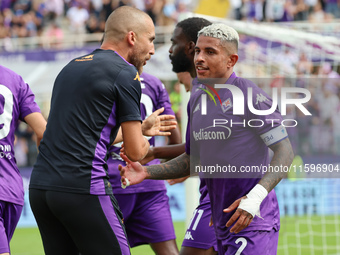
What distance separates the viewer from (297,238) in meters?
11.5

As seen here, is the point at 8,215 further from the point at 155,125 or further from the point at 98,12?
the point at 98,12

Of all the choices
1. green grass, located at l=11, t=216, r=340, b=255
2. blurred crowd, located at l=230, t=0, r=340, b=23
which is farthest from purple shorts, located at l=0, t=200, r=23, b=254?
blurred crowd, located at l=230, t=0, r=340, b=23

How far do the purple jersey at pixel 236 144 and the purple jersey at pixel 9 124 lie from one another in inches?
58.6

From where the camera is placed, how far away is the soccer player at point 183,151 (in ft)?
16.7

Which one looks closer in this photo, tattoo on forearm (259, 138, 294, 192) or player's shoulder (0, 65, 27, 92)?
tattoo on forearm (259, 138, 294, 192)

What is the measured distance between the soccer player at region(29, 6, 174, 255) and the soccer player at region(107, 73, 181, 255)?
1836 millimetres

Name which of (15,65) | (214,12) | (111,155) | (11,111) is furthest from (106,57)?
(15,65)

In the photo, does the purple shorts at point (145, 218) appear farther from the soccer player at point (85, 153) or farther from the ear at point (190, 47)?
the soccer player at point (85, 153)

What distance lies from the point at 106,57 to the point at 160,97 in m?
2.24

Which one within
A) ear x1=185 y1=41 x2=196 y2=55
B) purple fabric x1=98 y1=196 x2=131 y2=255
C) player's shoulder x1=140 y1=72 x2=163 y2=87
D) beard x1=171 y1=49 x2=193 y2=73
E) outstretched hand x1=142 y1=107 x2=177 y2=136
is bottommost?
purple fabric x1=98 y1=196 x2=131 y2=255

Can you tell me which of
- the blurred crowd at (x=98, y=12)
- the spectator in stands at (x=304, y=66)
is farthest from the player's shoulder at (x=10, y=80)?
the blurred crowd at (x=98, y=12)

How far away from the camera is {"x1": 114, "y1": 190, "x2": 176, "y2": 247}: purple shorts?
5965 mm

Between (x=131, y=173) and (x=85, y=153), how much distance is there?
0.69 meters

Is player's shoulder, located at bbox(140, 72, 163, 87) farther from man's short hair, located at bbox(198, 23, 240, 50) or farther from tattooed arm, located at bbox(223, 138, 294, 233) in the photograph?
tattooed arm, located at bbox(223, 138, 294, 233)
